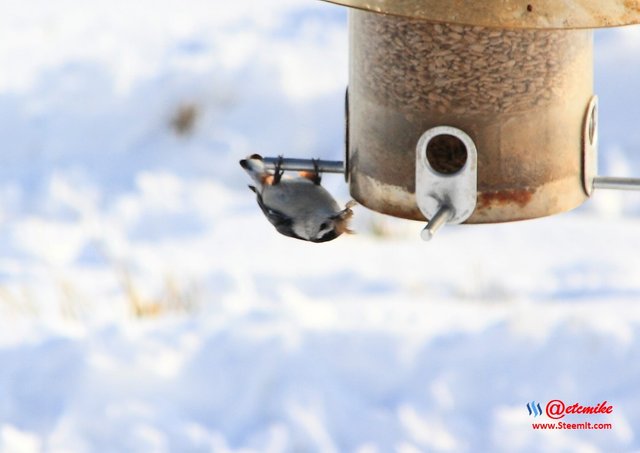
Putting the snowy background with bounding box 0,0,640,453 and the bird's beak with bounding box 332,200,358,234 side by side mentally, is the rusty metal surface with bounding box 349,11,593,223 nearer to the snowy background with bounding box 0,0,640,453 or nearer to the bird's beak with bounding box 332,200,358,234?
the bird's beak with bounding box 332,200,358,234

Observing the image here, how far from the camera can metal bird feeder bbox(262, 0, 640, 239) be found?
9.02ft

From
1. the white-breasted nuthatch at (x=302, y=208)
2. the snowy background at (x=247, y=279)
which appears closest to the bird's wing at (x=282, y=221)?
the white-breasted nuthatch at (x=302, y=208)

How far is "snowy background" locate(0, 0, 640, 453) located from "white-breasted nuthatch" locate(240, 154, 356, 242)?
2.99m

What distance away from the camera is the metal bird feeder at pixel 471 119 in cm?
275

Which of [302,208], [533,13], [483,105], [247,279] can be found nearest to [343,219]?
[302,208]

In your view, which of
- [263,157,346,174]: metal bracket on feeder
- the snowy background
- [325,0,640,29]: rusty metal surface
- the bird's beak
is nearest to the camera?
[325,0,640,29]: rusty metal surface

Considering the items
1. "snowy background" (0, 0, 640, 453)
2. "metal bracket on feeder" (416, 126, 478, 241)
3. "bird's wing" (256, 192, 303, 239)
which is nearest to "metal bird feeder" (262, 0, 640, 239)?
"metal bracket on feeder" (416, 126, 478, 241)

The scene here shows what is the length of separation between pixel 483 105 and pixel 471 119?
4 centimetres

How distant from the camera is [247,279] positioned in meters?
6.68

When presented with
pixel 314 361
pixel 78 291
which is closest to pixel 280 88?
pixel 78 291

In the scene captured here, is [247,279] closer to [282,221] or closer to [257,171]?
[257,171]

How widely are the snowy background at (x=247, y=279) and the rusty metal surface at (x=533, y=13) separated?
3381 mm

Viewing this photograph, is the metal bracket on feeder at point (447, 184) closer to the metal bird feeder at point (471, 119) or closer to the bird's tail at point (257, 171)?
the metal bird feeder at point (471, 119)

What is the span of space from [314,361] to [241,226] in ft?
5.31
